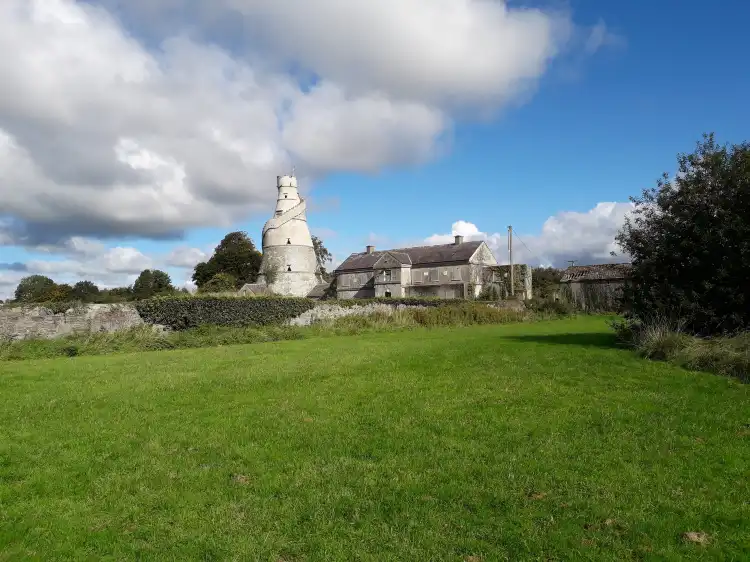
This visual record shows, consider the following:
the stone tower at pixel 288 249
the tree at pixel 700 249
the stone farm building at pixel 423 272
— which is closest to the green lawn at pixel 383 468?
the tree at pixel 700 249

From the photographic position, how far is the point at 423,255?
64812 millimetres

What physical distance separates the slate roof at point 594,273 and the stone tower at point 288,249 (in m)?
29.0

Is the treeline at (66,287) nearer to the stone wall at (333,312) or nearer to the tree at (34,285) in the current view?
the tree at (34,285)

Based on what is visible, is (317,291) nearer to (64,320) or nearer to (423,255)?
(423,255)

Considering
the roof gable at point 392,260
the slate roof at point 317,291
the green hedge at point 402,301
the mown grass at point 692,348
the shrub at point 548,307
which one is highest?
the roof gable at point 392,260

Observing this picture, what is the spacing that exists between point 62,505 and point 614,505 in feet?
18.4

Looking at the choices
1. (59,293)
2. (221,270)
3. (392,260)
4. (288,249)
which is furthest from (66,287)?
(392,260)

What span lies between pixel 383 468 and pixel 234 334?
2059 cm

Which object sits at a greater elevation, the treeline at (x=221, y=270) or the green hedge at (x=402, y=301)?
the treeline at (x=221, y=270)

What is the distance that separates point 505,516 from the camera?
205 inches

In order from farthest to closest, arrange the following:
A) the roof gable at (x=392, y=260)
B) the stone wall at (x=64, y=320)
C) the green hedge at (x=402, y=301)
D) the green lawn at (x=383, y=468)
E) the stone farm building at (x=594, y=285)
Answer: the roof gable at (x=392, y=260)
the stone farm building at (x=594, y=285)
the green hedge at (x=402, y=301)
the stone wall at (x=64, y=320)
the green lawn at (x=383, y=468)

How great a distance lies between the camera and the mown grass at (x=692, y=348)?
1188 cm

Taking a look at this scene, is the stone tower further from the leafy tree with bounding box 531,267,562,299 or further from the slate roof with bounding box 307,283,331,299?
the leafy tree with bounding box 531,267,562,299

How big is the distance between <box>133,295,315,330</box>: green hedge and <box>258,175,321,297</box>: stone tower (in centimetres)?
3064
